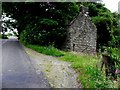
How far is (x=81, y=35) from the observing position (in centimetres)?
2298

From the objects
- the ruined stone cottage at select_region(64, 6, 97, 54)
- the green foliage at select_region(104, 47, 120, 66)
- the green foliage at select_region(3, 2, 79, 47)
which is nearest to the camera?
the green foliage at select_region(104, 47, 120, 66)

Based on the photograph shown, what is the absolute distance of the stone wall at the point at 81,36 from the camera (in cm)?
2281

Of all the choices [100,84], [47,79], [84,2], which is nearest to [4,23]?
[84,2]

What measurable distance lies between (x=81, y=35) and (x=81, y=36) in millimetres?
82

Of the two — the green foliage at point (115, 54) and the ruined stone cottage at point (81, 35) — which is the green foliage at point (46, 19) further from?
the green foliage at point (115, 54)

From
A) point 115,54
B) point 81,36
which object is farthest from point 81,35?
point 115,54

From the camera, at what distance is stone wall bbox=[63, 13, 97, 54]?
22.8 m

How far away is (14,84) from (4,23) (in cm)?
2653

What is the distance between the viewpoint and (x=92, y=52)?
918 inches

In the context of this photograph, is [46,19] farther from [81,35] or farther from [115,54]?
[115,54]

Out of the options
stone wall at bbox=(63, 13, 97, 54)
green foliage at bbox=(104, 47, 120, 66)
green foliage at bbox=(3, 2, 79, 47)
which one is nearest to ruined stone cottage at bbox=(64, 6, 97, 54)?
stone wall at bbox=(63, 13, 97, 54)

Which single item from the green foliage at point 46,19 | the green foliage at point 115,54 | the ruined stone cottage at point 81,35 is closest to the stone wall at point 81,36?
the ruined stone cottage at point 81,35

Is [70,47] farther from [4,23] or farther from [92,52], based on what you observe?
[4,23]

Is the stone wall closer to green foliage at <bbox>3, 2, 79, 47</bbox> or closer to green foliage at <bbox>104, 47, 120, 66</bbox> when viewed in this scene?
green foliage at <bbox>3, 2, 79, 47</bbox>
